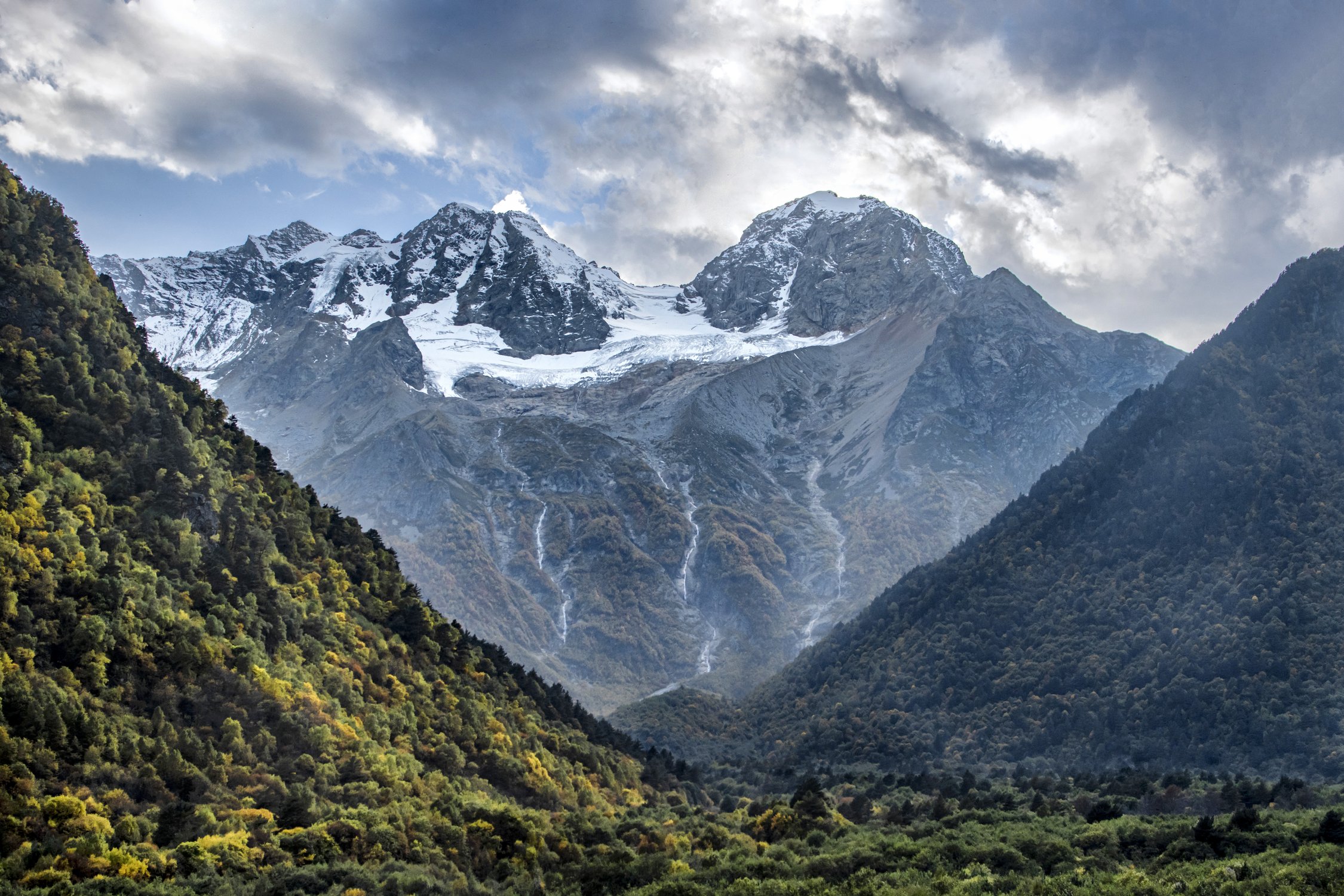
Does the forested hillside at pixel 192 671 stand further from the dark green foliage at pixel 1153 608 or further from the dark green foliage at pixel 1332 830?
the dark green foliage at pixel 1153 608

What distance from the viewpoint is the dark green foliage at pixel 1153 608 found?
4995 inches

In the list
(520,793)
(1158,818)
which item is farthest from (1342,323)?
(520,793)

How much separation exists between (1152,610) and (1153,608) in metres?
0.33

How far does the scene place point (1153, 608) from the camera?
5787 inches

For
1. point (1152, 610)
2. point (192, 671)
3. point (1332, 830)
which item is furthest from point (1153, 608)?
point (192, 671)

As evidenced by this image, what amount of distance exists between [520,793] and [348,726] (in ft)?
59.6

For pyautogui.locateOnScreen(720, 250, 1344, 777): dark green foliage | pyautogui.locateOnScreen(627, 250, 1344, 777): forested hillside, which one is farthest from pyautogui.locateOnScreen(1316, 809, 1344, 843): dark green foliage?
pyautogui.locateOnScreen(720, 250, 1344, 777): dark green foliage

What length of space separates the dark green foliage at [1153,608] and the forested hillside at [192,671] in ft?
219

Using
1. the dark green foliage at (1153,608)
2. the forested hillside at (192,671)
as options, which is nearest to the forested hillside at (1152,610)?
the dark green foliage at (1153,608)

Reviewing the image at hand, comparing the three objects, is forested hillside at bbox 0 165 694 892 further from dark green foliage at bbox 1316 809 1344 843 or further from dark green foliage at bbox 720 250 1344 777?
dark green foliage at bbox 720 250 1344 777

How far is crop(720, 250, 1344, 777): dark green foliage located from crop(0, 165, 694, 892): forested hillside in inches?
2630

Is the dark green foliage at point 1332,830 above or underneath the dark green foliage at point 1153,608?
underneath

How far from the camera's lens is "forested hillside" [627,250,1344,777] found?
12688 cm

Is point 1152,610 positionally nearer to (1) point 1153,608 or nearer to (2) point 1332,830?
(1) point 1153,608
